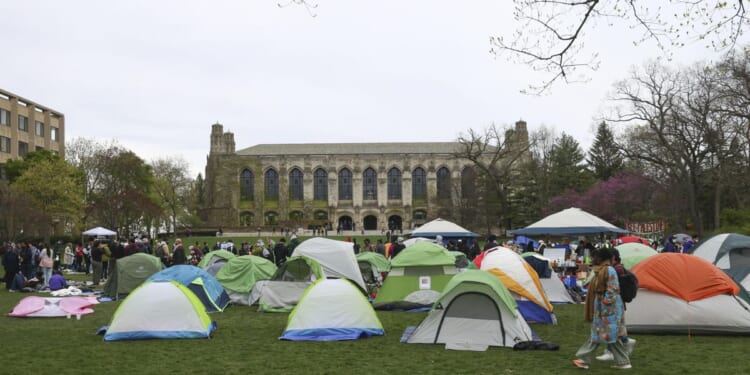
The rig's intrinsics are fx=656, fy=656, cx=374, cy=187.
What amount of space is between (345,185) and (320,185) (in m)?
2.94

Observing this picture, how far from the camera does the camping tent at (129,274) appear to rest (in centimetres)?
1625

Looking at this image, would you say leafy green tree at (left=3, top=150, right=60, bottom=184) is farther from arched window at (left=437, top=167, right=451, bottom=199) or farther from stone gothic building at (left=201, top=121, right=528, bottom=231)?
arched window at (left=437, top=167, right=451, bottom=199)

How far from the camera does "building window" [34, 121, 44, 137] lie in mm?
55500

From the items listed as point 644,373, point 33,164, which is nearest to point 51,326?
point 644,373

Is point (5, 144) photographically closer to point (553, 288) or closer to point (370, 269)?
point (370, 269)

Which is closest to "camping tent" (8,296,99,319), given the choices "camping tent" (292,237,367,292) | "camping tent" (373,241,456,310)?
"camping tent" (292,237,367,292)

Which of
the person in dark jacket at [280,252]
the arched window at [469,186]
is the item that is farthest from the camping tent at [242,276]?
the arched window at [469,186]

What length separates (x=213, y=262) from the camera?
18734mm

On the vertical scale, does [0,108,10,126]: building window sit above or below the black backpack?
above

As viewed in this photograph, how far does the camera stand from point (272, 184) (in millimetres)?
75938

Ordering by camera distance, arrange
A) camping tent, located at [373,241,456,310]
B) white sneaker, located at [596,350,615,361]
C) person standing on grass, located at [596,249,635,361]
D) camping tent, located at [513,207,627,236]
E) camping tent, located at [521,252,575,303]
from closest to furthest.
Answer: person standing on grass, located at [596,249,635,361], white sneaker, located at [596,350,615,361], camping tent, located at [373,241,456,310], camping tent, located at [521,252,575,303], camping tent, located at [513,207,627,236]

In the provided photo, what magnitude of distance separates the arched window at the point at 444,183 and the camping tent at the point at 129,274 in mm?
48796

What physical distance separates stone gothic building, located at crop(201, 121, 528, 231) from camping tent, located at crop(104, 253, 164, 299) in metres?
56.1

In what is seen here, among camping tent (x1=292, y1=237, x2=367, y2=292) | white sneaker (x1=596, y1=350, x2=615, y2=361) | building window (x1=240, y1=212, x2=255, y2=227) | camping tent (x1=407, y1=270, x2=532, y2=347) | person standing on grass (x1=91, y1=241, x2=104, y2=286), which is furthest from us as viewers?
building window (x1=240, y1=212, x2=255, y2=227)
